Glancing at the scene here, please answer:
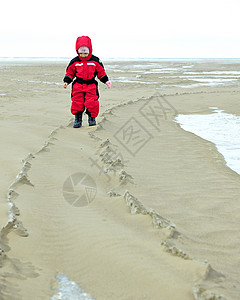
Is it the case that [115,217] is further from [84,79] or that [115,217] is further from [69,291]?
[84,79]

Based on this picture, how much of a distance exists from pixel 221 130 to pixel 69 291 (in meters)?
6.61

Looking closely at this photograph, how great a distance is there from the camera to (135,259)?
2287 millimetres

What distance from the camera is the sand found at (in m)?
2.05

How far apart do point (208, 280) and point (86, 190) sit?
1.84 metres

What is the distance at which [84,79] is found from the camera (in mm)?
6988

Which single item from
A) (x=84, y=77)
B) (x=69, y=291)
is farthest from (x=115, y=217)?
(x=84, y=77)

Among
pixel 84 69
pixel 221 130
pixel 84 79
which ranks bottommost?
pixel 221 130

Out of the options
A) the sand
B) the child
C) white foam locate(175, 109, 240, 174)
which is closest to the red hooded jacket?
the child

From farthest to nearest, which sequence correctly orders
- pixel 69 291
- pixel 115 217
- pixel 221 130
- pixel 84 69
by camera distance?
pixel 221 130
pixel 84 69
pixel 115 217
pixel 69 291

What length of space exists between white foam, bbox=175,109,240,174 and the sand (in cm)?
20

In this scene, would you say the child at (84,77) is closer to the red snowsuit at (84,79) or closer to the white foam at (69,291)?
the red snowsuit at (84,79)

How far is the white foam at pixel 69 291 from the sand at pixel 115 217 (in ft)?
0.06

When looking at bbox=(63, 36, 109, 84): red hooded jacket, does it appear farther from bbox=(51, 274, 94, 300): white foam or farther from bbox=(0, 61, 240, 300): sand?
bbox=(51, 274, 94, 300): white foam

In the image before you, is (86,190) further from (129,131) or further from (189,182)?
(129,131)
